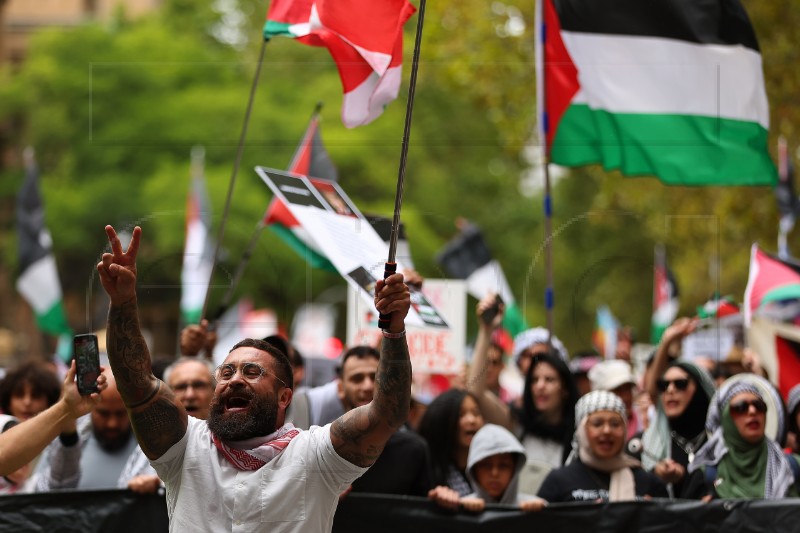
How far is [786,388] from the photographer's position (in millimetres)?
9109

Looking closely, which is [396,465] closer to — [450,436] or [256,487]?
[450,436]

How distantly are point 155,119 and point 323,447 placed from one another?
1108 inches

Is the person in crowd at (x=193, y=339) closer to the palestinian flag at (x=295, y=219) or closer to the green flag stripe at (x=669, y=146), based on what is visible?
the palestinian flag at (x=295, y=219)

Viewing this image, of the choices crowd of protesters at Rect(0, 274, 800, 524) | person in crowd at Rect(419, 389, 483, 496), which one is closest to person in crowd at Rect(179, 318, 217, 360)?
crowd of protesters at Rect(0, 274, 800, 524)

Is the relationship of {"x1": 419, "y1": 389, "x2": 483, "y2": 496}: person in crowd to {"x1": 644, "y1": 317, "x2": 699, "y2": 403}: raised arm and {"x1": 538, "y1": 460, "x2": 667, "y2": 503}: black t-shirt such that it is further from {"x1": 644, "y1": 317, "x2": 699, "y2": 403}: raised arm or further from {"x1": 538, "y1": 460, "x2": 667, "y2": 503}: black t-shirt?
{"x1": 644, "y1": 317, "x2": 699, "y2": 403}: raised arm

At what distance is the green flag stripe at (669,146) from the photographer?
8.15 metres

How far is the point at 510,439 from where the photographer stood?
20.1 ft

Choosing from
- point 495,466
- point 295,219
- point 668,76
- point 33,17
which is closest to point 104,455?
point 495,466

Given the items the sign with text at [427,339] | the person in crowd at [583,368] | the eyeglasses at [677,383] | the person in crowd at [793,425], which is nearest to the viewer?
the eyeglasses at [677,383]

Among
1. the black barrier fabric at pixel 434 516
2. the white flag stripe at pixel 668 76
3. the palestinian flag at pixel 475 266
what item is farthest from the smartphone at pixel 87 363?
the palestinian flag at pixel 475 266

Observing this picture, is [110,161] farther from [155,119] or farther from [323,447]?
[323,447]

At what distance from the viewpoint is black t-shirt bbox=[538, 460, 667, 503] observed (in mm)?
6086

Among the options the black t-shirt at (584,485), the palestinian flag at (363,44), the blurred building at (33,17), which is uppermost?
the blurred building at (33,17)

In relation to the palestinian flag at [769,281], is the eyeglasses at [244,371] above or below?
below
